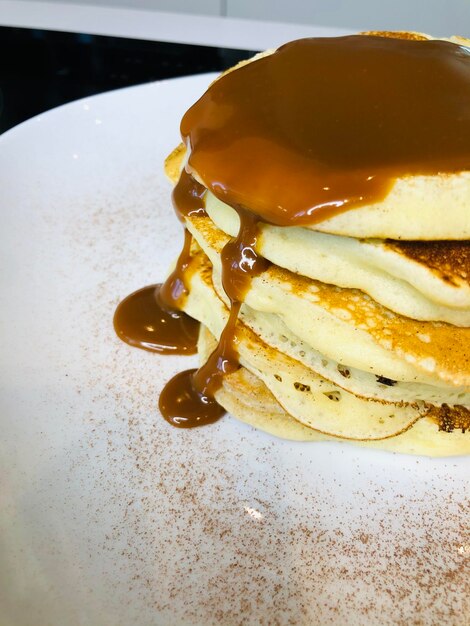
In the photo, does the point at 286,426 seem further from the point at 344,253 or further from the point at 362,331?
the point at 344,253

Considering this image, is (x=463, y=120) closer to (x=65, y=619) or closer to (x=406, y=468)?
(x=406, y=468)

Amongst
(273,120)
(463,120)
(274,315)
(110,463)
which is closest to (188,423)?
(110,463)

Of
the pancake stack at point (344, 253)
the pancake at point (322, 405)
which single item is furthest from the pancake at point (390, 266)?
the pancake at point (322, 405)

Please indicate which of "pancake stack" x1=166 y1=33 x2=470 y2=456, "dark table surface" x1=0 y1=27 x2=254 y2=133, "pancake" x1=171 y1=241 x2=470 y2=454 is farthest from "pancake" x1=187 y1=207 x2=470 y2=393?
"dark table surface" x1=0 y1=27 x2=254 y2=133

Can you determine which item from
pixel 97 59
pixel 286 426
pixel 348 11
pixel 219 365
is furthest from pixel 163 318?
pixel 348 11

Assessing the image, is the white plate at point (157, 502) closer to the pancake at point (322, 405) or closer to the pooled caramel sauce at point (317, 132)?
the pancake at point (322, 405)

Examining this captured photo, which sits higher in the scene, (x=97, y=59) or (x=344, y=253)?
(x=344, y=253)
